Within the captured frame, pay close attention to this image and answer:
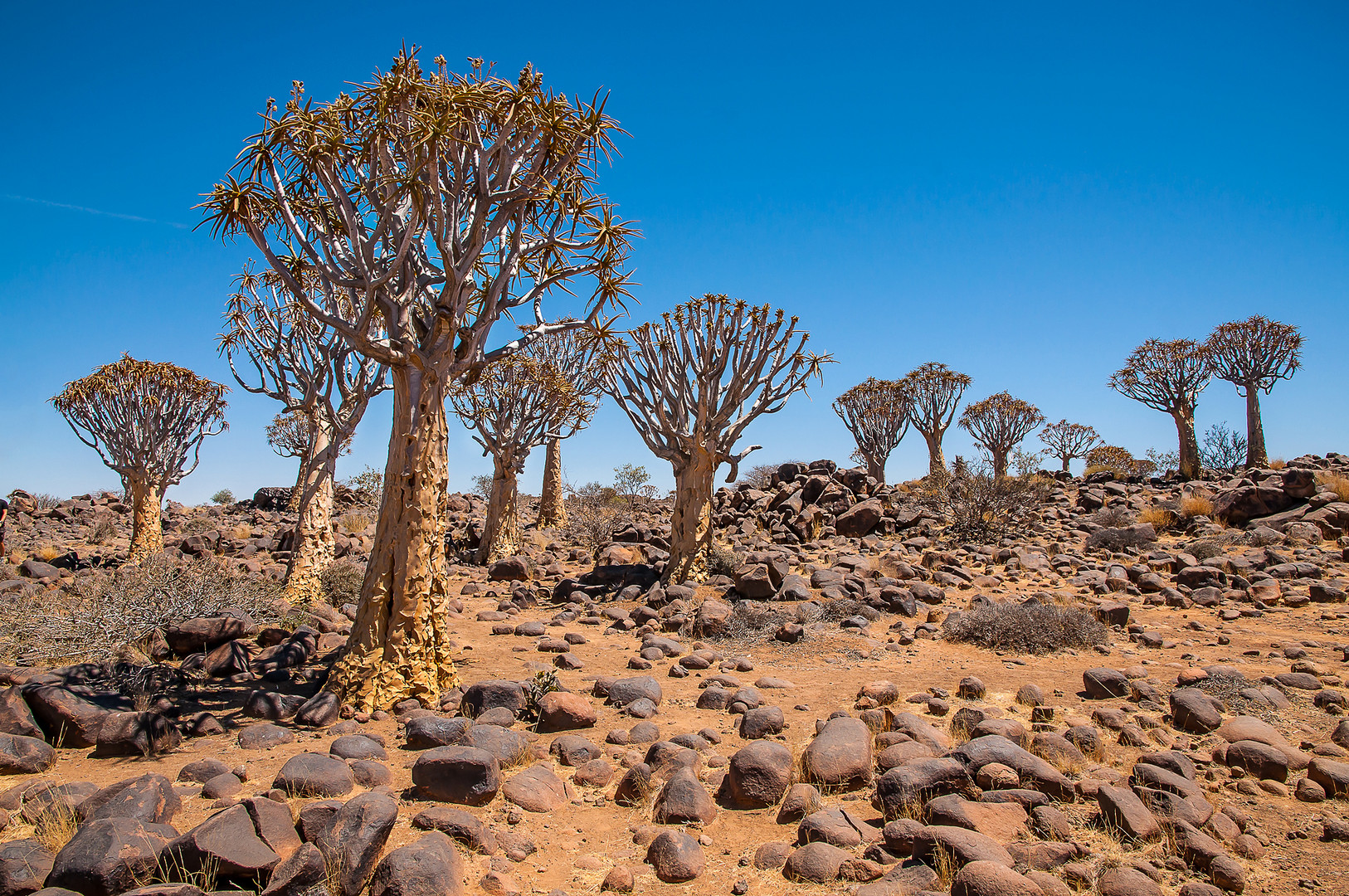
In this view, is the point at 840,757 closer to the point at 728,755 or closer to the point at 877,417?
the point at 728,755

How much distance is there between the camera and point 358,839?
3.36 meters

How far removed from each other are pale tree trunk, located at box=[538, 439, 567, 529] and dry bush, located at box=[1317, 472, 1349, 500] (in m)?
18.5

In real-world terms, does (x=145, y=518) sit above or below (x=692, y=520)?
below

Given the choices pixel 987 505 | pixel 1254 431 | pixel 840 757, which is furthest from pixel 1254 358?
pixel 840 757

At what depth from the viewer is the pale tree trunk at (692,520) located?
12.4 metres

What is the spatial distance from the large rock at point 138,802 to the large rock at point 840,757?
3.66m

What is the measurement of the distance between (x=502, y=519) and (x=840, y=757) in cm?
1279

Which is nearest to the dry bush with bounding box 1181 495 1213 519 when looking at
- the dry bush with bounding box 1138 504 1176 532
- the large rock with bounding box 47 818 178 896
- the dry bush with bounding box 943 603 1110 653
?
the dry bush with bounding box 1138 504 1176 532

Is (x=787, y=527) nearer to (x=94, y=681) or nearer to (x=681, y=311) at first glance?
(x=681, y=311)

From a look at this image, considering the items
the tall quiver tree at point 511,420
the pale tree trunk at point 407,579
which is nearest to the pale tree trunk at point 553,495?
the tall quiver tree at point 511,420

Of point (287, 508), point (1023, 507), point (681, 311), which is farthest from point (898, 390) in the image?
point (287, 508)

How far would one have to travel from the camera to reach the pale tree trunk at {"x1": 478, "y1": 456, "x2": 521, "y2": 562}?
1614cm

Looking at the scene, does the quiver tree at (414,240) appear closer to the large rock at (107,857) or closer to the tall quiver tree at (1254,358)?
the large rock at (107,857)

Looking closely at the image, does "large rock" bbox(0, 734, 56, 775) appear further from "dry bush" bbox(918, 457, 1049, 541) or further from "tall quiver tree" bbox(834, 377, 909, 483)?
"tall quiver tree" bbox(834, 377, 909, 483)
